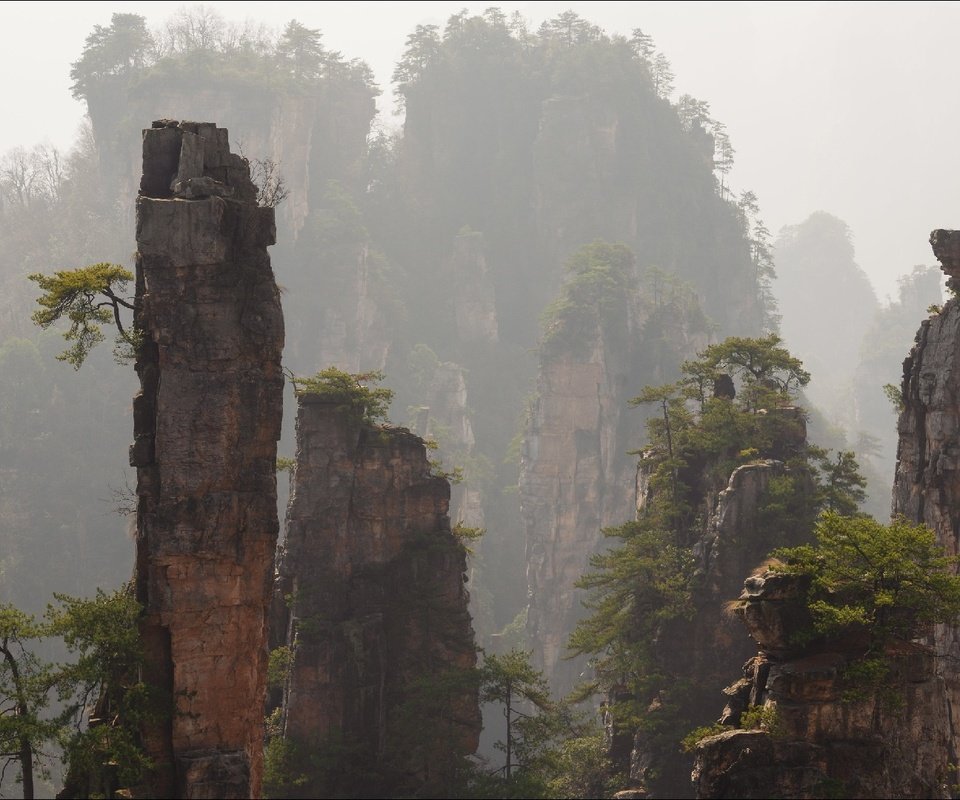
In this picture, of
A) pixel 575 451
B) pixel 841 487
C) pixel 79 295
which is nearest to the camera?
pixel 79 295

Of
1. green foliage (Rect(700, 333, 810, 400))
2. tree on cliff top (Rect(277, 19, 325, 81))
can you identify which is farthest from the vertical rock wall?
tree on cliff top (Rect(277, 19, 325, 81))

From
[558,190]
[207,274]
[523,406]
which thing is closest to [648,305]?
[523,406]

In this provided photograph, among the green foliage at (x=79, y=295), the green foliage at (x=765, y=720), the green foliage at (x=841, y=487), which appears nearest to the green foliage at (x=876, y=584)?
the green foliage at (x=765, y=720)

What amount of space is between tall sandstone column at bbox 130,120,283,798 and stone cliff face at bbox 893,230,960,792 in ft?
62.3

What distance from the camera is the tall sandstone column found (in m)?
22.0

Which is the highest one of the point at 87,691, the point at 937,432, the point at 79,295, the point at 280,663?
the point at 79,295

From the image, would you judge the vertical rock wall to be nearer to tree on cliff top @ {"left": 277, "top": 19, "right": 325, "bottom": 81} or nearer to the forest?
the forest

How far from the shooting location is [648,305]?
74.6m

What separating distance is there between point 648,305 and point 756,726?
55559 millimetres

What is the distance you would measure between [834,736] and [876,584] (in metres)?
2.89

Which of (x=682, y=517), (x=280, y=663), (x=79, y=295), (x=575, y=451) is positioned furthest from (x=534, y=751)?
(x=575, y=451)

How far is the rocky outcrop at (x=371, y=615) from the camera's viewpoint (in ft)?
105

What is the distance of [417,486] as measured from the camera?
36.2m

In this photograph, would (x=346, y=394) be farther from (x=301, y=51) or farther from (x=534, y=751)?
(x=301, y=51)
